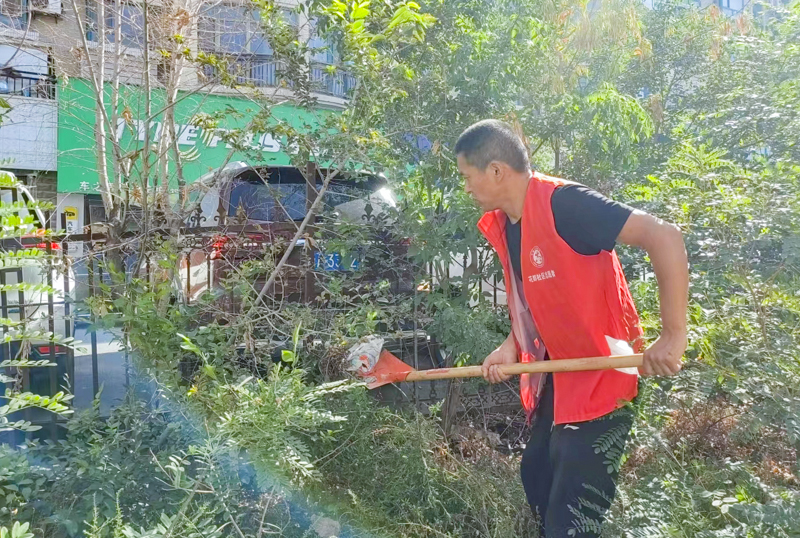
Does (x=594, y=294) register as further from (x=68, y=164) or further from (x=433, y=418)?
(x=68, y=164)

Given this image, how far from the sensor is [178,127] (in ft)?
22.6

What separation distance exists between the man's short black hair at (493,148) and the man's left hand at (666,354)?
31.7 inches

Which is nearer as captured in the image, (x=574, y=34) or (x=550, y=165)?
(x=574, y=34)

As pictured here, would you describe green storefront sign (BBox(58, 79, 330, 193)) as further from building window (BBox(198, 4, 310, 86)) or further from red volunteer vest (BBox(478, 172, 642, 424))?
red volunteer vest (BBox(478, 172, 642, 424))

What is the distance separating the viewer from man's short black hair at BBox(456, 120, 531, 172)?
2.32 m

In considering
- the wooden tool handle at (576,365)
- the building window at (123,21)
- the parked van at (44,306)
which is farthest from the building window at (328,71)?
the wooden tool handle at (576,365)

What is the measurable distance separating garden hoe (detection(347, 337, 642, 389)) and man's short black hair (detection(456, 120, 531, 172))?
2.47ft

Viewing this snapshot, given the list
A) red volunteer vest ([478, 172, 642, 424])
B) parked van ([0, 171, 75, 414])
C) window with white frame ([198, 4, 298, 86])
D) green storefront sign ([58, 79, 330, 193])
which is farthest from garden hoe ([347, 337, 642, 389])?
window with white frame ([198, 4, 298, 86])

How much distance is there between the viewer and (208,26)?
6.31 metres

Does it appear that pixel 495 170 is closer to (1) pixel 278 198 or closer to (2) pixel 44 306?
(1) pixel 278 198

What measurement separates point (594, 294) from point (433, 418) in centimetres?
164

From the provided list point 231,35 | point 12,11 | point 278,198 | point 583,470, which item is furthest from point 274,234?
point 12,11

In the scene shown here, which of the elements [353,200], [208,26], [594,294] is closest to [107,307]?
[353,200]

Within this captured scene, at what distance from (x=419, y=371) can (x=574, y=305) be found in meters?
1.04
